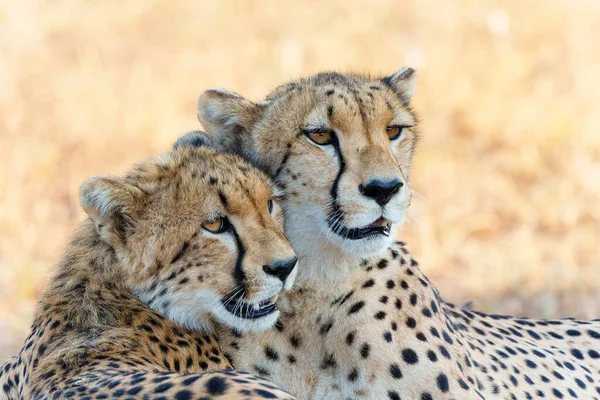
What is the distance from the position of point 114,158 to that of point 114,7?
280 centimetres

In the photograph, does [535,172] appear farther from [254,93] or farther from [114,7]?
[114,7]

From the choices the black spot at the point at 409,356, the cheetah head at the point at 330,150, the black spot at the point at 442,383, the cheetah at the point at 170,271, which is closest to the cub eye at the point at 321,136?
the cheetah head at the point at 330,150

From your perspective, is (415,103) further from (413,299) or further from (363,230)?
(363,230)

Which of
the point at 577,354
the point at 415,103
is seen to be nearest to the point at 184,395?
the point at 577,354

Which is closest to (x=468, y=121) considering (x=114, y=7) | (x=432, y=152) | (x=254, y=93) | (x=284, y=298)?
(x=432, y=152)

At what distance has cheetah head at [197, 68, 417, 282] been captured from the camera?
2.84m

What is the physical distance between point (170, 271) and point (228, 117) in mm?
613

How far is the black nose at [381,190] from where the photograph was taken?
2.79 m

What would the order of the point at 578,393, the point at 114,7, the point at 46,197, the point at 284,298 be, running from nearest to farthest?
the point at 284,298 → the point at 578,393 → the point at 46,197 → the point at 114,7

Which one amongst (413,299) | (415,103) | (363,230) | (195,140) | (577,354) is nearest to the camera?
(363,230)

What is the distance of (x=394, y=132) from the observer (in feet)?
10.2

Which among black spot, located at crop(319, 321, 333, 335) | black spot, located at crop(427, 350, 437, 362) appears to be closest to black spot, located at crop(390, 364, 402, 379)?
black spot, located at crop(427, 350, 437, 362)

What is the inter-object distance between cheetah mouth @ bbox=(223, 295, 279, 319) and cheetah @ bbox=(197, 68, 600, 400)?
0.63 feet

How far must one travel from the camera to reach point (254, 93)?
23.3ft
